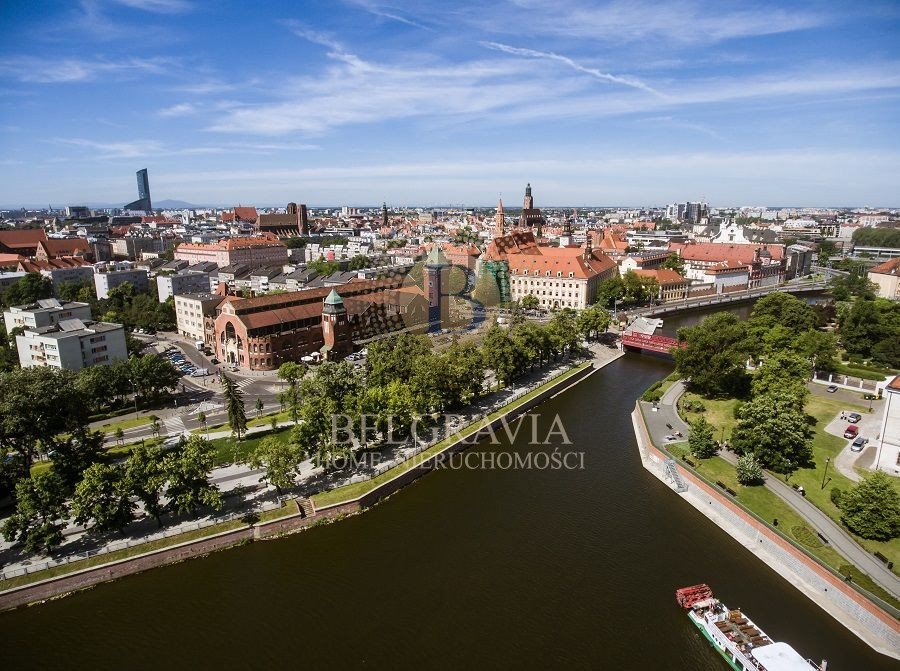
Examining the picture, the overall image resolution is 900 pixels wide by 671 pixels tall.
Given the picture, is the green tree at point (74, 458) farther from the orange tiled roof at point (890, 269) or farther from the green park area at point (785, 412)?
the orange tiled roof at point (890, 269)

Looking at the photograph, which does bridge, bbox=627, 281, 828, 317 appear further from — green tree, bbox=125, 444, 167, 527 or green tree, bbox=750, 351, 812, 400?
green tree, bbox=125, 444, 167, 527

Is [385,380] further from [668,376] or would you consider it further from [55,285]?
[55,285]

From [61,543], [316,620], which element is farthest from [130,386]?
[316,620]

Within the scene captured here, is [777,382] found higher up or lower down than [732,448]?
higher up

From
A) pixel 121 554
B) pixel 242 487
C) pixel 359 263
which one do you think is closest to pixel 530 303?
pixel 359 263

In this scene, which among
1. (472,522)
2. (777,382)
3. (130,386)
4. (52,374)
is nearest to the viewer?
(472,522)
